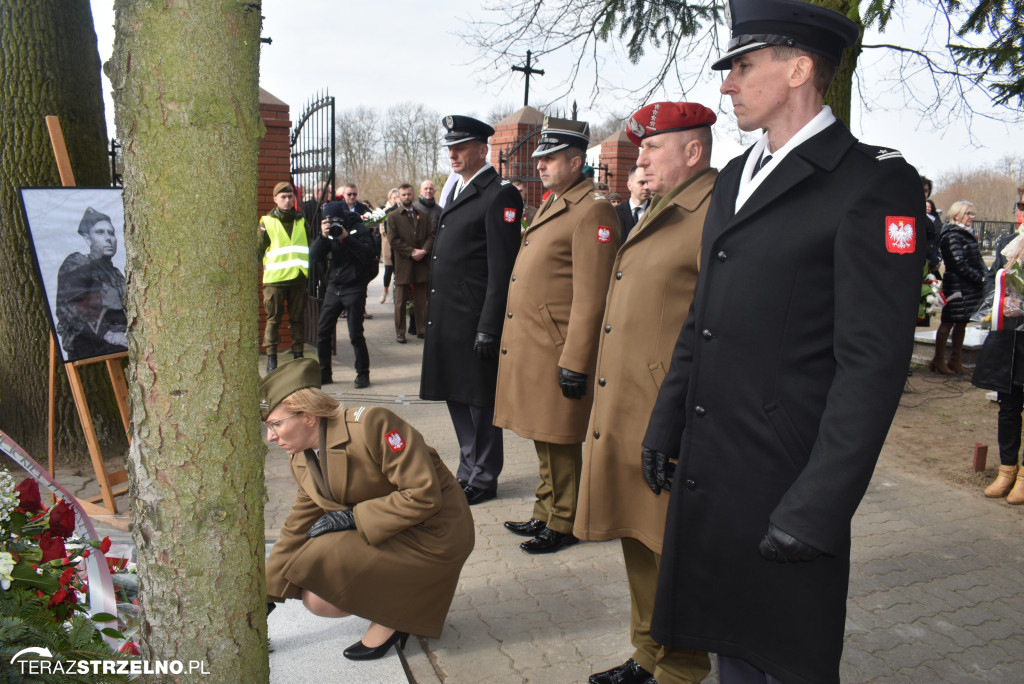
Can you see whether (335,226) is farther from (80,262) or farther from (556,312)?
(556,312)

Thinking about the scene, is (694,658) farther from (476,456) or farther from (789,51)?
(476,456)

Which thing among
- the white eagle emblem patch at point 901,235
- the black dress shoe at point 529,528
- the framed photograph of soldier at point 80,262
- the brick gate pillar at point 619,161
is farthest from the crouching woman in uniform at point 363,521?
the brick gate pillar at point 619,161

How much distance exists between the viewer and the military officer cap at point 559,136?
3.88 metres

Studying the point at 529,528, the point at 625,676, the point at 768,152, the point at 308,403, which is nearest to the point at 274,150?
the point at 529,528

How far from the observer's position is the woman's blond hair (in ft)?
9.20

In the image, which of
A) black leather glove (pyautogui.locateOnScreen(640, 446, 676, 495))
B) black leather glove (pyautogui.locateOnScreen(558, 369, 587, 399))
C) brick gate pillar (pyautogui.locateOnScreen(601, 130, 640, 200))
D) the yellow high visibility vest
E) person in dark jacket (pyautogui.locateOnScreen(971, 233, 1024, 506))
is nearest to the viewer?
black leather glove (pyautogui.locateOnScreen(640, 446, 676, 495))

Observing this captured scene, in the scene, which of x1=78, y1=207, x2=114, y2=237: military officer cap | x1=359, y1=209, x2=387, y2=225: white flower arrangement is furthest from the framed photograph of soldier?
x1=359, y1=209, x2=387, y2=225: white flower arrangement

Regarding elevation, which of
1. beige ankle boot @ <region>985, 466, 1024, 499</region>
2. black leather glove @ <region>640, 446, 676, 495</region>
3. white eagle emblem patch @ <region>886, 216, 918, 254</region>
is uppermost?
white eagle emblem patch @ <region>886, 216, 918, 254</region>

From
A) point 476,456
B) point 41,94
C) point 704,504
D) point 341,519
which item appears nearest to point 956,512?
point 476,456

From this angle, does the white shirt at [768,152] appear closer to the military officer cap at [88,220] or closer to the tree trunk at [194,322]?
the tree trunk at [194,322]

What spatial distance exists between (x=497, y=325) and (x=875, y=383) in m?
2.83

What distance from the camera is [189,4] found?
166cm

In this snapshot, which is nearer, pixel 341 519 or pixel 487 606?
pixel 341 519

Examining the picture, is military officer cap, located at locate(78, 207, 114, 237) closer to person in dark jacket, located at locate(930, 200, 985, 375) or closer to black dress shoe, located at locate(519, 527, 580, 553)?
black dress shoe, located at locate(519, 527, 580, 553)
